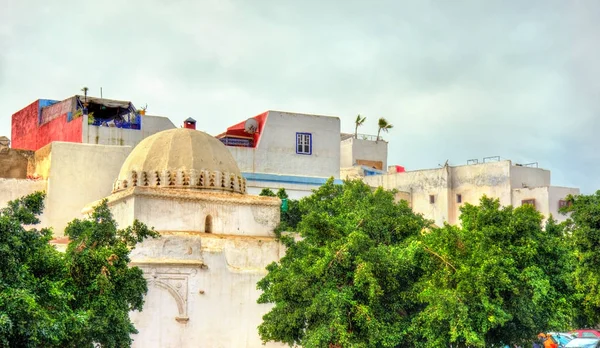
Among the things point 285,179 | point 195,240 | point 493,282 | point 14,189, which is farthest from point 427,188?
point 493,282

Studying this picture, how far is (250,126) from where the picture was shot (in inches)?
1708

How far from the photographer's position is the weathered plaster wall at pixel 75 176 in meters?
36.5

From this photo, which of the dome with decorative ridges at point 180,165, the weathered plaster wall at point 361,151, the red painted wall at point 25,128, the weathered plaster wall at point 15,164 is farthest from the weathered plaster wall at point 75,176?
the weathered plaster wall at point 361,151

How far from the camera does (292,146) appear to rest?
4362 cm

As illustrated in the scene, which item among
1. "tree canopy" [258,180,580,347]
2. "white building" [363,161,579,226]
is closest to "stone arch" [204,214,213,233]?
"tree canopy" [258,180,580,347]

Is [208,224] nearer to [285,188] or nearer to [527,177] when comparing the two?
[285,188]

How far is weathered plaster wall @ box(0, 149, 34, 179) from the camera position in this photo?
38.8m

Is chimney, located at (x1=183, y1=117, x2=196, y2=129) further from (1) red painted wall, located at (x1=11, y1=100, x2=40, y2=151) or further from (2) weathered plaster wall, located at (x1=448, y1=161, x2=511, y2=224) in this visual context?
(2) weathered plaster wall, located at (x1=448, y1=161, x2=511, y2=224)

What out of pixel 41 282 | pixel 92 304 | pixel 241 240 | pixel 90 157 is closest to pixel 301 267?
pixel 241 240

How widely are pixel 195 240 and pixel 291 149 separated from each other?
14.6 metres

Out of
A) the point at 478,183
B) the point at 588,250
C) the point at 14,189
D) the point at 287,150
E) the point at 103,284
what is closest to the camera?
the point at 103,284

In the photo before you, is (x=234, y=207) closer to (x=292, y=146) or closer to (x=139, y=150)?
(x=139, y=150)

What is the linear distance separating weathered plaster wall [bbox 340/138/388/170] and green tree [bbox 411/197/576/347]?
2799 cm

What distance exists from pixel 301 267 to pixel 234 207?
6.16 metres
